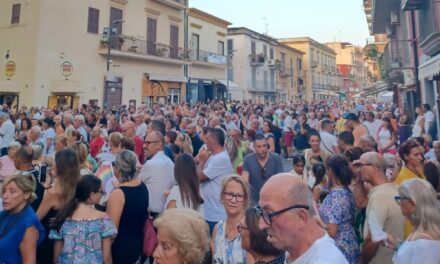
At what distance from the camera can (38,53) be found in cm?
1927

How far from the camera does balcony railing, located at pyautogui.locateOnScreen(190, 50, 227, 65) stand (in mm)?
30841

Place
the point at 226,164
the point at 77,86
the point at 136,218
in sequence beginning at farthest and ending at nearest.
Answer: the point at 77,86, the point at 226,164, the point at 136,218

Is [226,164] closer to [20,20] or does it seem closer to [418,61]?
[418,61]

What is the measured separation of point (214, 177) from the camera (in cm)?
431

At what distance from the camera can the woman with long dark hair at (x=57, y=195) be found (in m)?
3.19

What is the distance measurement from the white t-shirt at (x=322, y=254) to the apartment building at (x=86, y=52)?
Result: 20.0 metres

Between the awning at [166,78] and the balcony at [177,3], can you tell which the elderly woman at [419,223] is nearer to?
the awning at [166,78]

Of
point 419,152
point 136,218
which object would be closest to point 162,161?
point 136,218

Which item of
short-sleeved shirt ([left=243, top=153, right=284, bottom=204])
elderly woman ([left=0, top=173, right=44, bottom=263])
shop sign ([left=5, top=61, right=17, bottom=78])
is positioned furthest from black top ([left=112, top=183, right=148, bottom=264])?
shop sign ([left=5, top=61, right=17, bottom=78])

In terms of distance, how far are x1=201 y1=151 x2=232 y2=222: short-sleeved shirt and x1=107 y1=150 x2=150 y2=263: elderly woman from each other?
2.54 ft

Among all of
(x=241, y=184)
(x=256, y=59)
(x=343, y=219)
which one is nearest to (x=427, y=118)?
(x=343, y=219)

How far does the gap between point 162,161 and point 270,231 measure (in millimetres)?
2922

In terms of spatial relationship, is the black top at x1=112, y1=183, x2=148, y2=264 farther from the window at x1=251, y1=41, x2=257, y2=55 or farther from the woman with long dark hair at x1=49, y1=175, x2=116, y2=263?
the window at x1=251, y1=41, x2=257, y2=55

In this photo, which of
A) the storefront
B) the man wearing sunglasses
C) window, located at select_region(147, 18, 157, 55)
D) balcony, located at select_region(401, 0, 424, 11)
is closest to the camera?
the man wearing sunglasses
